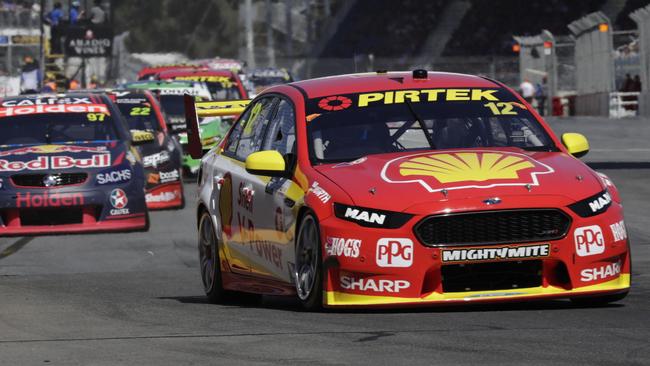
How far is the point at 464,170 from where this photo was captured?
347 inches

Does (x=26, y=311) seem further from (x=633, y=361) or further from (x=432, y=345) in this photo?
(x=633, y=361)

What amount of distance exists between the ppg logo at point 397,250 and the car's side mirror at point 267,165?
1.12 meters

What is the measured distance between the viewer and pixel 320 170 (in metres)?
9.23

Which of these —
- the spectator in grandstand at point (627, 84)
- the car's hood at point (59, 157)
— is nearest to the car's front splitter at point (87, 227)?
the car's hood at point (59, 157)

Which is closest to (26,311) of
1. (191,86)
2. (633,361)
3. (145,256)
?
(633,361)

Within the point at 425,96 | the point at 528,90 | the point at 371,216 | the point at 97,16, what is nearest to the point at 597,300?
the point at 371,216

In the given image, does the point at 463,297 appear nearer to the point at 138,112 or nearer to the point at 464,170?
the point at 464,170

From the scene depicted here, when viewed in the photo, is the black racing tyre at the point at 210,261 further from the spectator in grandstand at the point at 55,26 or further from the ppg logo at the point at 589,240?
the spectator in grandstand at the point at 55,26

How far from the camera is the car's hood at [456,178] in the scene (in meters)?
8.55

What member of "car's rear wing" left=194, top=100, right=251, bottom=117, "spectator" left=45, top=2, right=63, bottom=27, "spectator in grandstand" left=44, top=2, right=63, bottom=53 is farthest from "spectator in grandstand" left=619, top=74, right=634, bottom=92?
"car's rear wing" left=194, top=100, right=251, bottom=117

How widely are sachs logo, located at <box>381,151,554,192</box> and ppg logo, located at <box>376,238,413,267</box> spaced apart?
0.31 metres

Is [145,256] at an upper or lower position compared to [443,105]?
lower

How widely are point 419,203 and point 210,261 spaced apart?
113 inches

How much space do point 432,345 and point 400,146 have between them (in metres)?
2.51
